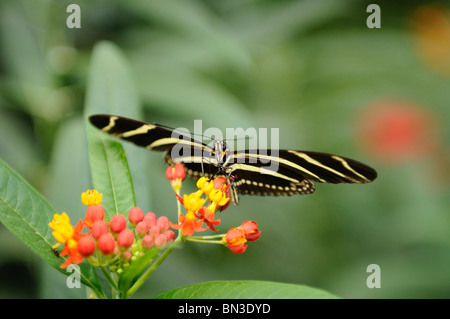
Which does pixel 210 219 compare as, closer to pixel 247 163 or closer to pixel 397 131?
pixel 247 163

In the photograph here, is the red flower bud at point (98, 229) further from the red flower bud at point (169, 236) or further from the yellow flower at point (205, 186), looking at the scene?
the yellow flower at point (205, 186)

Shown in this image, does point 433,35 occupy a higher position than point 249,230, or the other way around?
point 433,35

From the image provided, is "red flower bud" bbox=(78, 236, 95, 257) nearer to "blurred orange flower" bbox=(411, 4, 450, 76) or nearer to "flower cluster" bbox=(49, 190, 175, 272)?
"flower cluster" bbox=(49, 190, 175, 272)

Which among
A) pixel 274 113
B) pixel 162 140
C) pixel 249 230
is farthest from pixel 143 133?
pixel 274 113

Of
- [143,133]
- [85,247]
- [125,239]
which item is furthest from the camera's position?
[143,133]

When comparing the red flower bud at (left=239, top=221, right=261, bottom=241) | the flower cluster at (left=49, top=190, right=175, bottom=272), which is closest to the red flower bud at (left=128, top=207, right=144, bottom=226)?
the flower cluster at (left=49, top=190, right=175, bottom=272)

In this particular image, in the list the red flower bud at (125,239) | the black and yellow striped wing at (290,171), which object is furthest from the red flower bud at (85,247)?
the black and yellow striped wing at (290,171)

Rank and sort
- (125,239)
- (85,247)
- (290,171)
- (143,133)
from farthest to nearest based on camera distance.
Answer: (290,171)
(143,133)
(125,239)
(85,247)

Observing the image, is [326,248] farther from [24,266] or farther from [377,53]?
[24,266]
